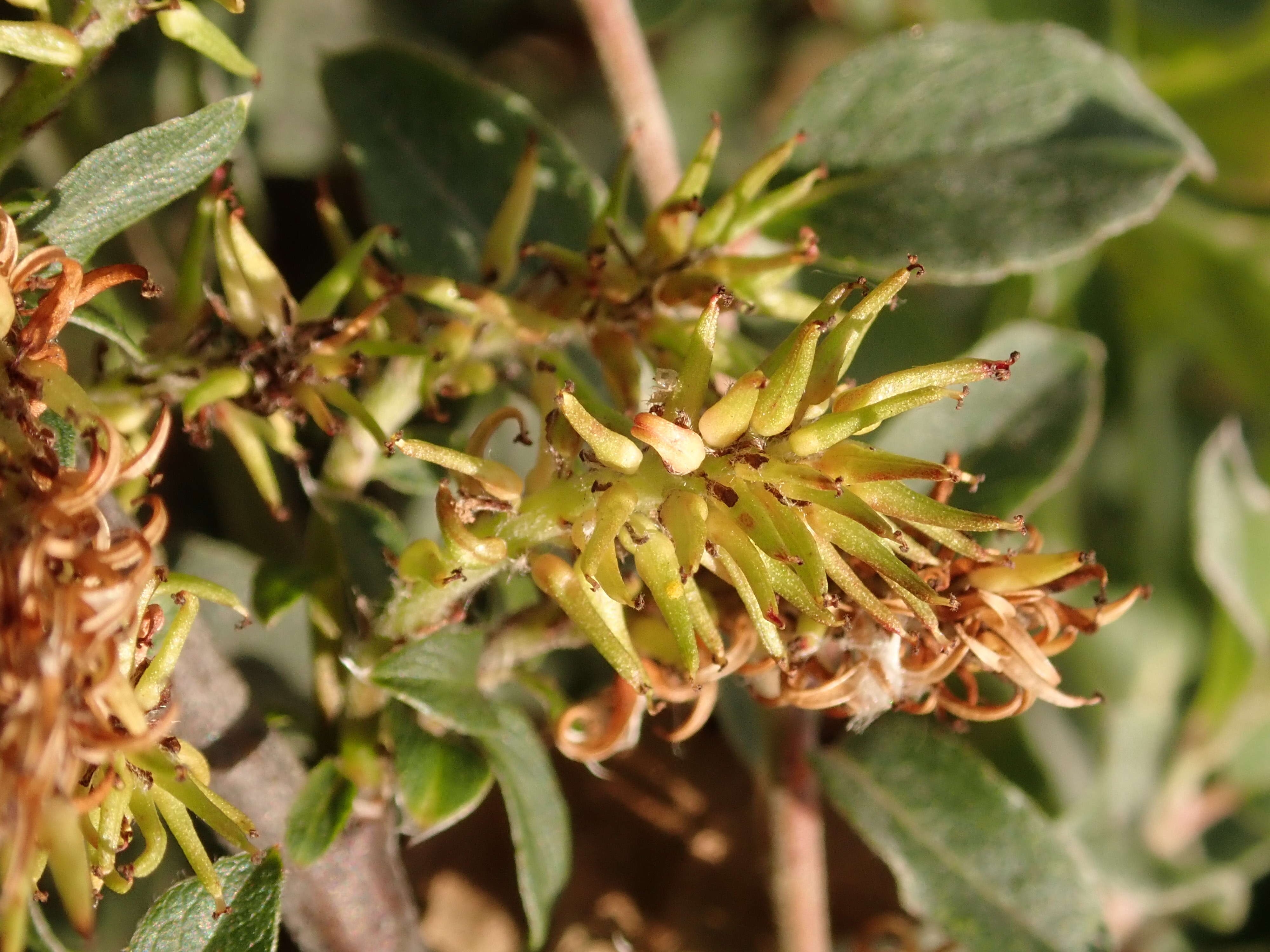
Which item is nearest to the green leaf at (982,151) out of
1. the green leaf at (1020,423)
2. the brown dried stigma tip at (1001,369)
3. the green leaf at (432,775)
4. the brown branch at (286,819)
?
the green leaf at (1020,423)

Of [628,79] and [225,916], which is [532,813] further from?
[628,79]

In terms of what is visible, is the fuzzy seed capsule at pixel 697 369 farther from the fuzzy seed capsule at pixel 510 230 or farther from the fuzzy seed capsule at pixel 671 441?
the fuzzy seed capsule at pixel 510 230

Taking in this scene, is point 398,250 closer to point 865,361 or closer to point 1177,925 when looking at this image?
point 865,361

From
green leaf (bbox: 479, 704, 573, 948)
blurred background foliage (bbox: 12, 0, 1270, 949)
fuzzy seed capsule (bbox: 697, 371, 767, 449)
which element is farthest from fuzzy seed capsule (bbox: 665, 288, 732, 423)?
blurred background foliage (bbox: 12, 0, 1270, 949)

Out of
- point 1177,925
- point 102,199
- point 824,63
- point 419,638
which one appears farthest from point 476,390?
point 824,63

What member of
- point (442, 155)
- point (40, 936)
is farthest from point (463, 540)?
point (442, 155)

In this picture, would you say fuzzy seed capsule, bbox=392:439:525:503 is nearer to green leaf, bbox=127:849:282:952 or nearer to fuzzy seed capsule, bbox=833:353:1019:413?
fuzzy seed capsule, bbox=833:353:1019:413
